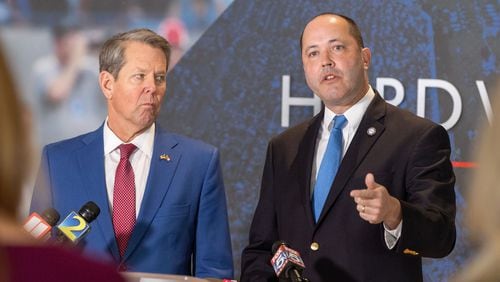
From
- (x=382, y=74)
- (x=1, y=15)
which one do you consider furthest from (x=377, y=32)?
(x=1, y=15)

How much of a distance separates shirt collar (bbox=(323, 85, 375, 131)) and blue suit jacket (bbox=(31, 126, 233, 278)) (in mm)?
536

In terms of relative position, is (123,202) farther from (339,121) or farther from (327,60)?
(327,60)

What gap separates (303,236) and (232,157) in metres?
1.64

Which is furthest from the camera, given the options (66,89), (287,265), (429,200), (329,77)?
(66,89)

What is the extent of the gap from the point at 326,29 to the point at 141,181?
1.08 meters

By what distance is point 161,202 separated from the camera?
3.88 meters

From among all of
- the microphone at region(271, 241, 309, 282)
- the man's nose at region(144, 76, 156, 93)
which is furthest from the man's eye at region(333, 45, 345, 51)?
the microphone at region(271, 241, 309, 282)

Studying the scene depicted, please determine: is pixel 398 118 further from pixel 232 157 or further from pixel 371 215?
pixel 232 157

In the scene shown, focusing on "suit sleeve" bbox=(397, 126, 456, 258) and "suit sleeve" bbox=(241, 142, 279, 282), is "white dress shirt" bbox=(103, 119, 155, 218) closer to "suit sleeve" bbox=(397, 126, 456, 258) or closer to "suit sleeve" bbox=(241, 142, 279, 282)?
"suit sleeve" bbox=(241, 142, 279, 282)

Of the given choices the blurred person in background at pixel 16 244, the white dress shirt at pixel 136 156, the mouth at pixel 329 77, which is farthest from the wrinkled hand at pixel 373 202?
the blurred person in background at pixel 16 244

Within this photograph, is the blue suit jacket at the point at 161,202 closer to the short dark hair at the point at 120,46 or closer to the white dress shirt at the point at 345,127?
the short dark hair at the point at 120,46

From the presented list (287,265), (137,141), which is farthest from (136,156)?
(287,265)

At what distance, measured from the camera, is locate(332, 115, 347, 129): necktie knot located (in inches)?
155

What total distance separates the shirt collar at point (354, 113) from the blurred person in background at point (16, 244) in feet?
9.31
